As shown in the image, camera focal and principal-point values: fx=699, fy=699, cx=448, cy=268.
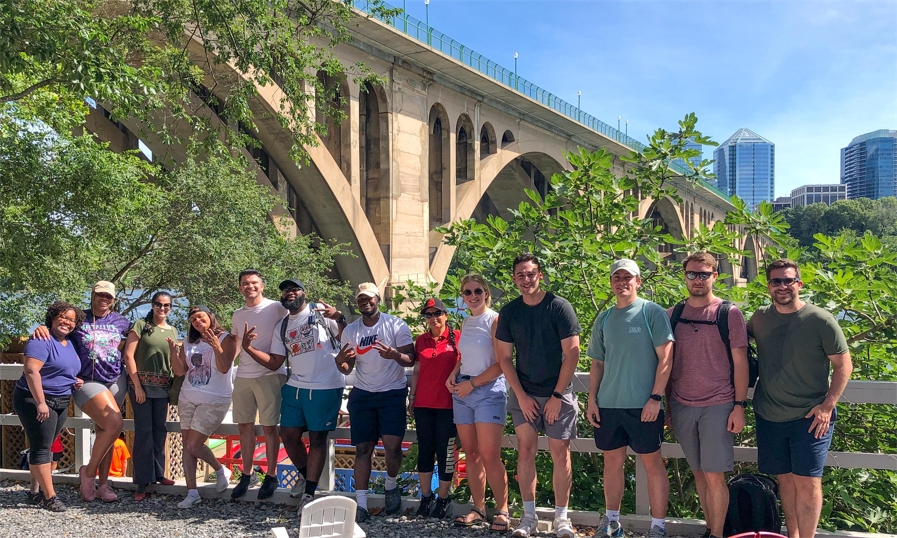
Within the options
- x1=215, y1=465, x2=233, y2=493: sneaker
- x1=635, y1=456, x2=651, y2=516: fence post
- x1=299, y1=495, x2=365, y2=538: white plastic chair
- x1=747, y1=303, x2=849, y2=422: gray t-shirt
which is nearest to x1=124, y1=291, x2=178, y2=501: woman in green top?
x1=215, y1=465, x2=233, y2=493: sneaker

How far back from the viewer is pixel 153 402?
4.96m

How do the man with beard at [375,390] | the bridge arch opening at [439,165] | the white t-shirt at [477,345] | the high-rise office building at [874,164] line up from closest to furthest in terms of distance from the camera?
the white t-shirt at [477,345] → the man with beard at [375,390] → the bridge arch opening at [439,165] → the high-rise office building at [874,164]

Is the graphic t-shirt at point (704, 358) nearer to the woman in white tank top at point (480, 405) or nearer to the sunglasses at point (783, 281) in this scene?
the sunglasses at point (783, 281)

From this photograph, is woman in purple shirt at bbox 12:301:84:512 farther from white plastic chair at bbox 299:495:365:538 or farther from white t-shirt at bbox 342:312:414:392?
white plastic chair at bbox 299:495:365:538

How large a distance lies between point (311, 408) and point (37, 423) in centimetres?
181

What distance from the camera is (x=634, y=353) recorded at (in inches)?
146

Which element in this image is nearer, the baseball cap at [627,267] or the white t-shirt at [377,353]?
the baseball cap at [627,267]

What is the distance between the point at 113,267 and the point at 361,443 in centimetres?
1019

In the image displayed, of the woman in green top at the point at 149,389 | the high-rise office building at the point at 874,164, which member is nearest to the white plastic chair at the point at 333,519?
the woman in green top at the point at 149,389

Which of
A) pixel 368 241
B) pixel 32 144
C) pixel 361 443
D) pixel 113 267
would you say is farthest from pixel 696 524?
pixel 368 241

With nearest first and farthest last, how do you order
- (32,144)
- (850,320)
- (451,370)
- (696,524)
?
(696,524), (451,370), (850,320), (32,144)

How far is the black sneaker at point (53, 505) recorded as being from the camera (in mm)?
4567

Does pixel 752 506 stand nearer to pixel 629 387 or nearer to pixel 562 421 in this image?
pixel 629 387

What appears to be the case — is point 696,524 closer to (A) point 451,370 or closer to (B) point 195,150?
(A) point 451,370
